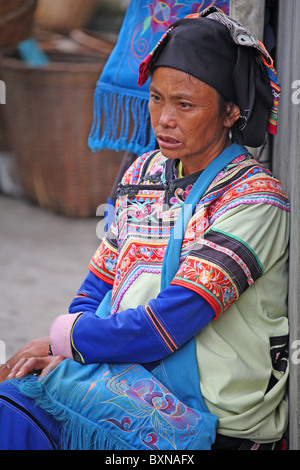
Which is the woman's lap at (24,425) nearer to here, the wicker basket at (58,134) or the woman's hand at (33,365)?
the woman's hand at (33,365)

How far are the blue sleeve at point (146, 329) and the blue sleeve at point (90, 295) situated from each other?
295mm

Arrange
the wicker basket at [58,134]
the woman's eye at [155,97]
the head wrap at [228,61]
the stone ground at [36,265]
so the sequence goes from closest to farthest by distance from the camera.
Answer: the head wrap at [228,61], the woman's eye at [155,97], the stone ground at [36,265], the wicker basket at [58,134]

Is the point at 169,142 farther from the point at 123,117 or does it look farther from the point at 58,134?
the point at 58,134

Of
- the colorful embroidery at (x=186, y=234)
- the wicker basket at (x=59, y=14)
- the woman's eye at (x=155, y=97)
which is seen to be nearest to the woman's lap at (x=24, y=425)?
the colorful embroidery at (x=186, y=234)

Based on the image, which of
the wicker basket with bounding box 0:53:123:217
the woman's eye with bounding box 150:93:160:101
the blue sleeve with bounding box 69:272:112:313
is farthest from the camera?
the wicker basket with bounding box 0:53:123:217

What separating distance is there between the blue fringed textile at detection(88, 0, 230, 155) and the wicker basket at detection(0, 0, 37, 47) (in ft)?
9.11

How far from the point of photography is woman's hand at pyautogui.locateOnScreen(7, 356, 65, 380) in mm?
1988

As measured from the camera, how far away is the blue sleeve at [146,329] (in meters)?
1.80

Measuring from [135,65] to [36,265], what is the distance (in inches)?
94.3

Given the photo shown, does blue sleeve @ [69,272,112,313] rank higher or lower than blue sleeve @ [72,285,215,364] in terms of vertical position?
lower

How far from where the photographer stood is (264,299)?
1.88m

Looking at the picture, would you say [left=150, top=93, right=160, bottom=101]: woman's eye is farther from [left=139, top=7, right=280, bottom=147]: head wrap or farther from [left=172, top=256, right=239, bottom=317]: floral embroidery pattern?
[left=172, top=256, right=239, bottom=317]: floral embroidery pattern

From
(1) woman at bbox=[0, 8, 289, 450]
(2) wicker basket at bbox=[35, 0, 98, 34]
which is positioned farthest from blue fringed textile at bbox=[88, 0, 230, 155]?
(2) wicker basket at bbox=[35, 0, 98, 34]

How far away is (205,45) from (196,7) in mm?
663
